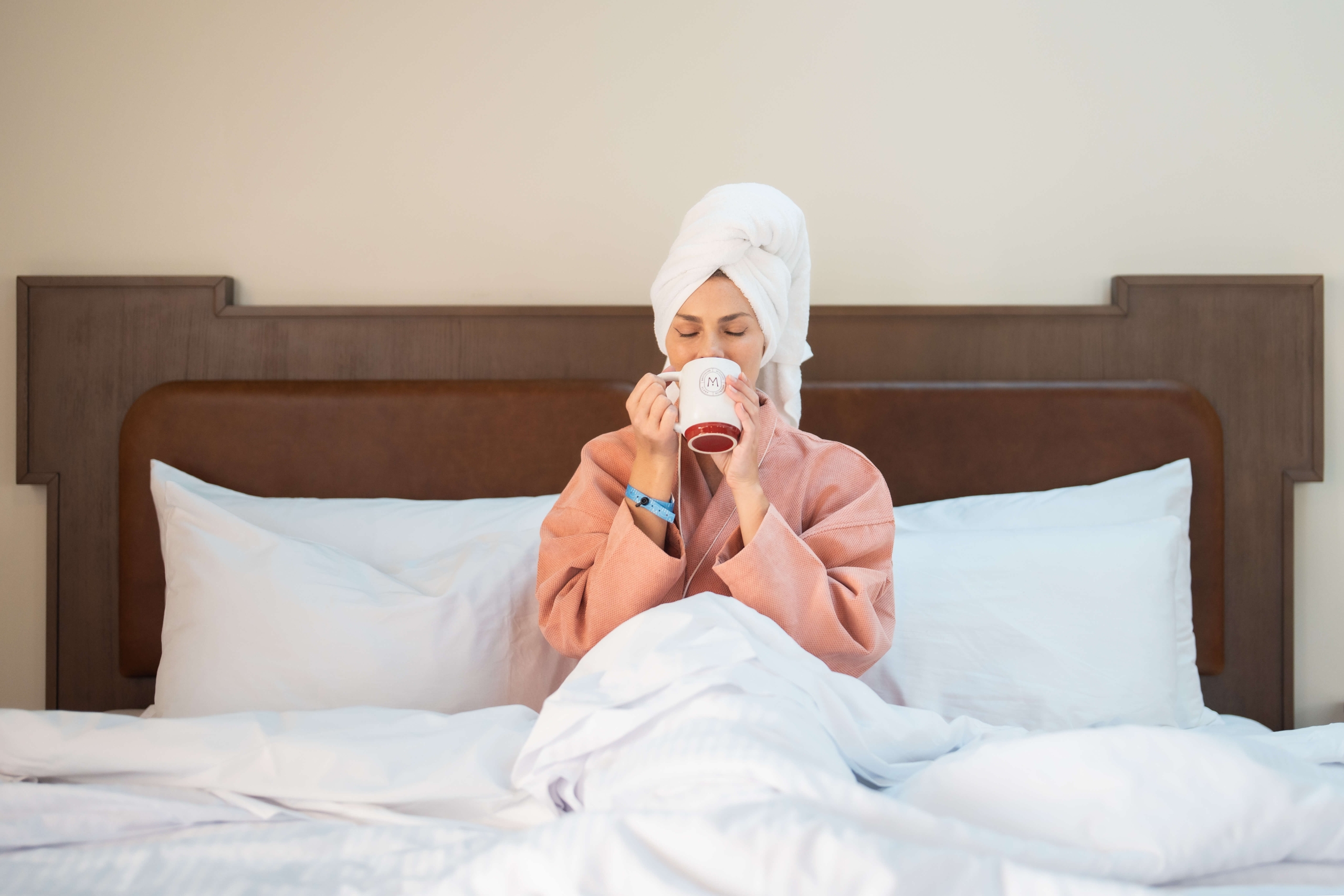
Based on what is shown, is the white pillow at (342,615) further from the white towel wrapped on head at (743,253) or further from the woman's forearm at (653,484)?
the white towel wrapped on head at (743,253)

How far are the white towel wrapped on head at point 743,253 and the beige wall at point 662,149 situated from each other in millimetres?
492

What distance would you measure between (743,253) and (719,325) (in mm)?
114

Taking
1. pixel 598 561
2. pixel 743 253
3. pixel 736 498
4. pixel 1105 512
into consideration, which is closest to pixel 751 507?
pixel 736 498

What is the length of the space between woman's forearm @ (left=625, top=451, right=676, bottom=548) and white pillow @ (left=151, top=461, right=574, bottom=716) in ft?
1.03

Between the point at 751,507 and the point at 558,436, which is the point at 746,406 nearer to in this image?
the point at 751,507

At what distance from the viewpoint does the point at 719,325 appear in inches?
49.2

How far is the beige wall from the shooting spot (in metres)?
1.75

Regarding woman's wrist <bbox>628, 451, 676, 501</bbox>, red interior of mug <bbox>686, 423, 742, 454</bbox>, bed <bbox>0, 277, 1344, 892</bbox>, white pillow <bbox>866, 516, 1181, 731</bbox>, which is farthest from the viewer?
bed <bbox>0, 277, 1344, 892</bbox>

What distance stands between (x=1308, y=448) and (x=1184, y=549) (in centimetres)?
44

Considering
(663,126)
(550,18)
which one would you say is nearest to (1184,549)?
(663,126)

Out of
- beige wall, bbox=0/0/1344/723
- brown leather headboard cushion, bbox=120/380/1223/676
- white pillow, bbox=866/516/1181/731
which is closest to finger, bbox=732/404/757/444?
white pillow, bbox=866/516/1181/731

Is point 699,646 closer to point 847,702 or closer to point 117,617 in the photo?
point 847,702

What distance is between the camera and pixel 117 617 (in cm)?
167

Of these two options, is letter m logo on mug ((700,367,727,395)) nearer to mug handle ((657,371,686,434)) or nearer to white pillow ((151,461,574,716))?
mug handle ((657,371,686,434))
